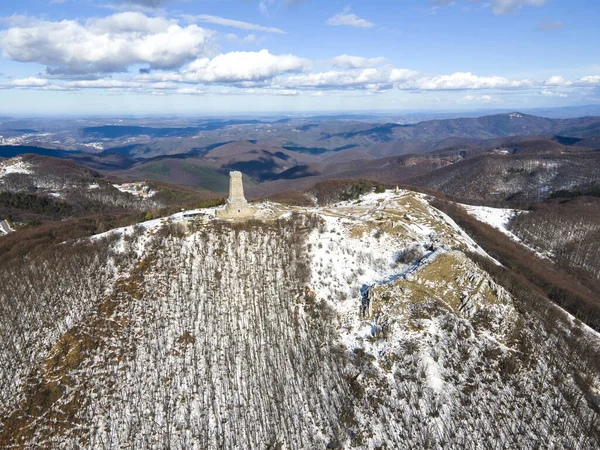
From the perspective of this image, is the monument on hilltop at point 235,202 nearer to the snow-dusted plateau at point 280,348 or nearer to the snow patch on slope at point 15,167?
the snow-dusted plateau at point 280,348

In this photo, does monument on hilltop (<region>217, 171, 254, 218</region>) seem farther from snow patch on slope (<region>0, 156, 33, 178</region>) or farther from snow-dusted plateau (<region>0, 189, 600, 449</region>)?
snow patch on slope (<region>0, 156, 33, 178</region>)

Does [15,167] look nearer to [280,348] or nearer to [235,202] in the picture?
[235,202]

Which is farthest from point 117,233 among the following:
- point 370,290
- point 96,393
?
point 370,290

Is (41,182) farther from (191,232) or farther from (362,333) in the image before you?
(362,333)

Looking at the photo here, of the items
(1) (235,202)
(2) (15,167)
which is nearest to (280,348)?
(1) (235,202)

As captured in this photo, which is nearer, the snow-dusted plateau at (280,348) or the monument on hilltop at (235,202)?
the snow-dusted plateau at (280,348)

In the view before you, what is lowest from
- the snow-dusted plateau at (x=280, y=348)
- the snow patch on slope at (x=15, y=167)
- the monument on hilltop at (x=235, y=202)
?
the snow-dusted plateau at (x=280, y=348)

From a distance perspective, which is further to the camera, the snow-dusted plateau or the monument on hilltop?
the monument on hilltop

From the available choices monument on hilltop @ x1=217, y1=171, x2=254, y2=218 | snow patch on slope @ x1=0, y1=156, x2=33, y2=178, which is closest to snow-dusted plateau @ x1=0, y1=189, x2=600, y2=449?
monument on hilltop @ x1=217, y1=171, x2=254, y2=218

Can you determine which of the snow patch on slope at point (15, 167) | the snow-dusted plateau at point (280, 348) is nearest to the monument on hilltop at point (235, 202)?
the snow-dusted plateau at point (280, 348)
